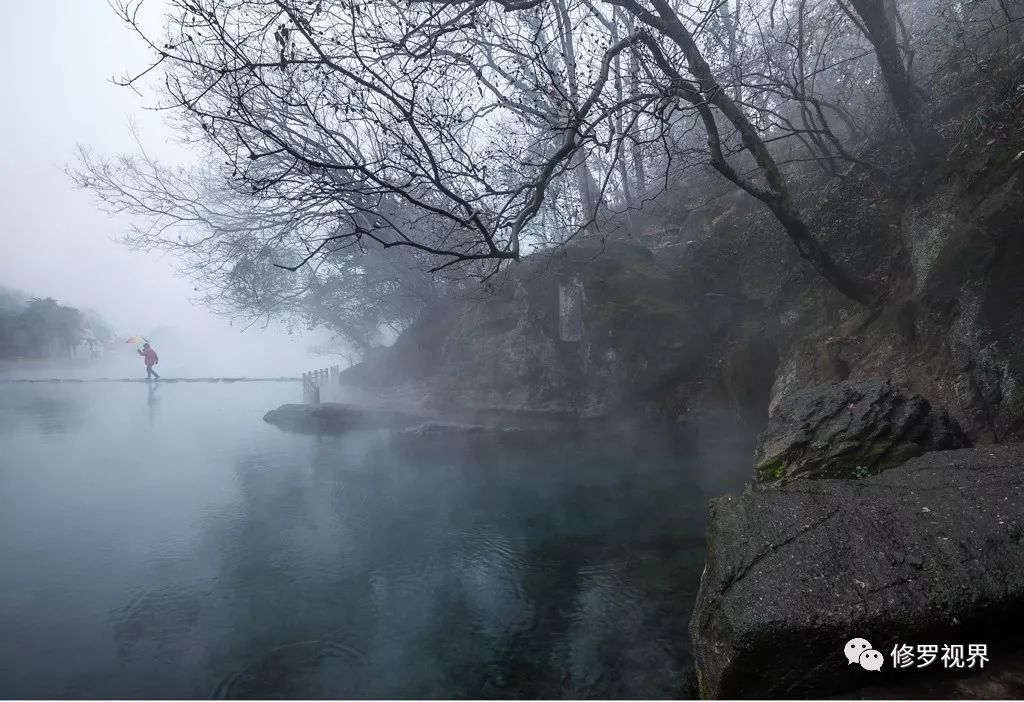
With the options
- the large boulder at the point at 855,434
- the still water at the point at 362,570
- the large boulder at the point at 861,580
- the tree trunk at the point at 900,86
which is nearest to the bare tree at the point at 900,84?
the tree trunk at the point at 900,86

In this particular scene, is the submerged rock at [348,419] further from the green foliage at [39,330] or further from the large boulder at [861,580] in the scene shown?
the green foliage at [39,330]

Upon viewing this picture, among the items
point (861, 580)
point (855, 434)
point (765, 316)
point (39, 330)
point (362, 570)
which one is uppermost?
point (39, 330)

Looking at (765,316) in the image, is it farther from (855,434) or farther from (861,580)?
(861,580)

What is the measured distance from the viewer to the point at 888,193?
777cm

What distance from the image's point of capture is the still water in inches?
167

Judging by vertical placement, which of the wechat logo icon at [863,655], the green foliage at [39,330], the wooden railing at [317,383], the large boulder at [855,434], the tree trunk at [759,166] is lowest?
the wechat logo icon at [863,655]

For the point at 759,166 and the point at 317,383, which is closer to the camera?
the point at 759,166

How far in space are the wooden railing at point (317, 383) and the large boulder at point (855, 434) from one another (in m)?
15.6

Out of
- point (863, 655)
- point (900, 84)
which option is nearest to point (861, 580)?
point (863, 655)

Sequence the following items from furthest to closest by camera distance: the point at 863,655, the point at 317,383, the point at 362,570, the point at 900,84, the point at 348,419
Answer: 1. the point at 317,383
2. the point at 348,419
3. the point at 900,84
4. the point at 362,570
5. the point at 863,655

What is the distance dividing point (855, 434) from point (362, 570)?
4883 millimetres

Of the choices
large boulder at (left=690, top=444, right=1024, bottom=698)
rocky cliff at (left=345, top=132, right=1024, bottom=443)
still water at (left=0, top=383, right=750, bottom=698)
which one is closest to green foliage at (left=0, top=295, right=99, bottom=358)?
still water at (left=0, top=383, right=750, bottom=698)

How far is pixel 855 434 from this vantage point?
4344 mm

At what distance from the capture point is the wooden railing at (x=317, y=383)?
748 inches
